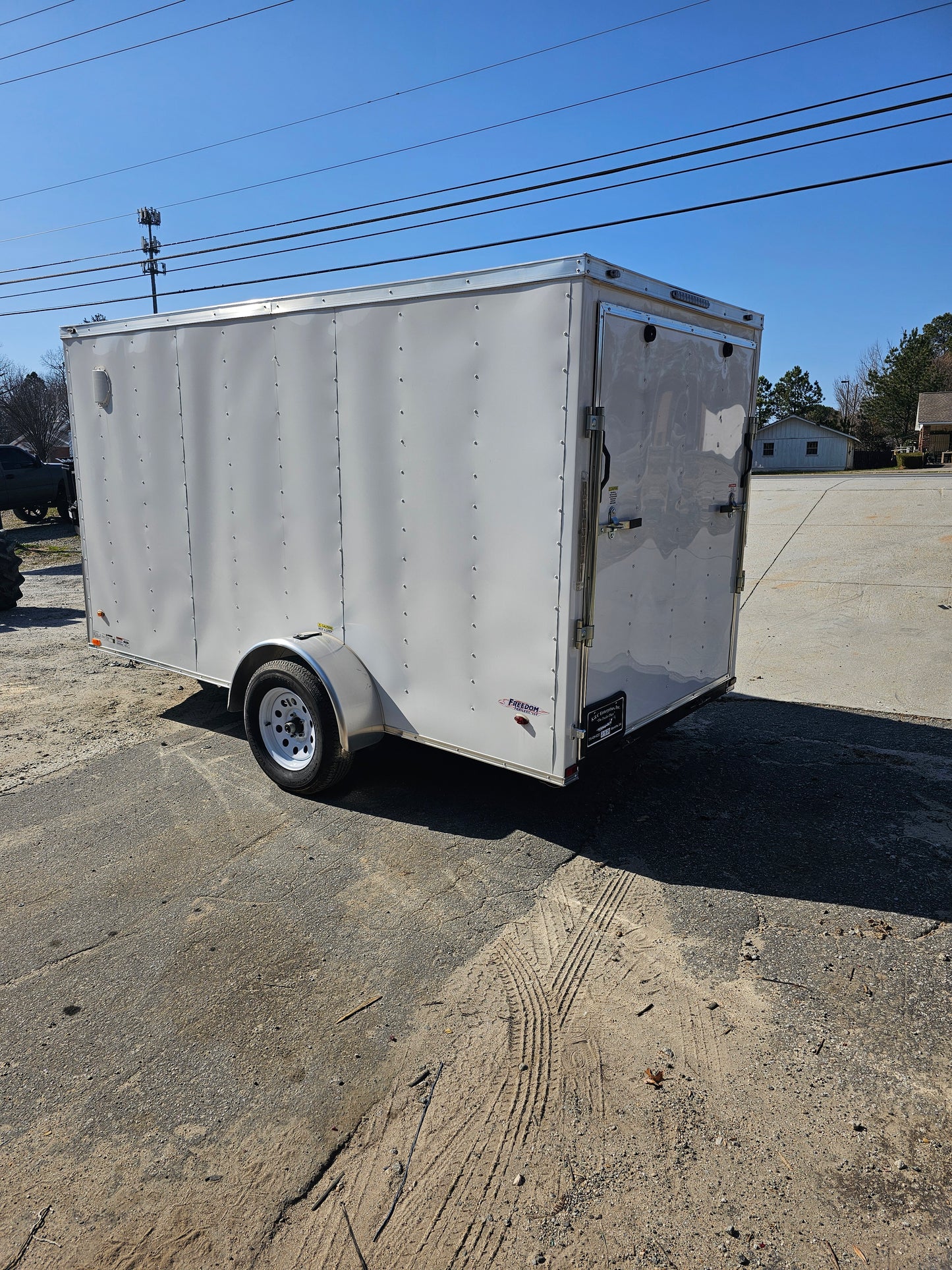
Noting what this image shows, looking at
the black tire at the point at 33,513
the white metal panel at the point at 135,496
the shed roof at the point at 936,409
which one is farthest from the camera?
the shed roof at the point at 936,409

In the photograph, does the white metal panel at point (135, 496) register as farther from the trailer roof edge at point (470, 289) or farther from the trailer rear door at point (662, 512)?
the trailer rear door at point (662, 512)

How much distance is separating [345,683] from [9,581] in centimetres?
937

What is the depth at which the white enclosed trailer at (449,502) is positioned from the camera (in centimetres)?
418

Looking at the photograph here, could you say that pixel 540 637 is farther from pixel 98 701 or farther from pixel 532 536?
pixel 98 701

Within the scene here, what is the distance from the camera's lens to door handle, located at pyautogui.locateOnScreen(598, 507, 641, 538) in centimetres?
431

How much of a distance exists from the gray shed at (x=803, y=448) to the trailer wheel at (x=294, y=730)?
57.6 metres

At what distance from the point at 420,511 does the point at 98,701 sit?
453 centimetres

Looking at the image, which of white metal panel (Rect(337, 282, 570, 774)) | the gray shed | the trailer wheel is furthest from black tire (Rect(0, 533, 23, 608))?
the gray shed

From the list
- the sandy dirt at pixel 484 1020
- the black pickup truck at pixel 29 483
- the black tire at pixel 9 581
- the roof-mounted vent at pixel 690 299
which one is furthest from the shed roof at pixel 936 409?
the roof-mounted vent at pixel 690 299

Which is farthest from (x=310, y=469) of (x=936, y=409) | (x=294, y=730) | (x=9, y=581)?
(x=936, y=409)

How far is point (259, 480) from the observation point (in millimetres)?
5605

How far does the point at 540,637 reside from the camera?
4.31m

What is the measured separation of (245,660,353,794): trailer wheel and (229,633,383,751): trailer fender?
3.9 inches

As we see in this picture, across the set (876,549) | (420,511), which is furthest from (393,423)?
(876,549)
